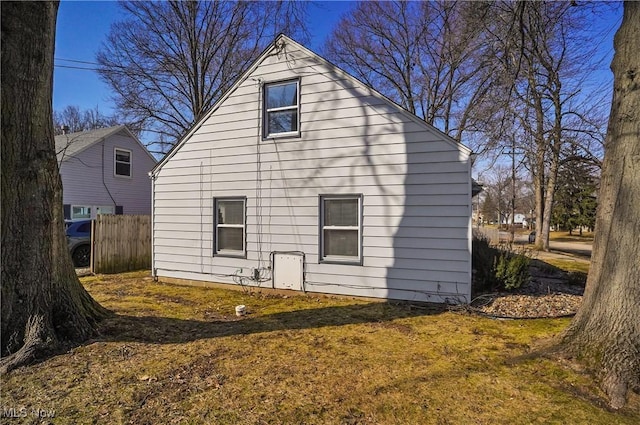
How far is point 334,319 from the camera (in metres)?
5.61

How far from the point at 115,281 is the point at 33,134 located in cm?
618

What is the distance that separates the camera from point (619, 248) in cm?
336

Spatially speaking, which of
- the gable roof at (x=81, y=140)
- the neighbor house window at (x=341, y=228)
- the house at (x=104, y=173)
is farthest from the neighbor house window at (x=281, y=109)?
the gable roof at (x=81, y=140)

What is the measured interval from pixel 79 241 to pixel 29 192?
8.86m

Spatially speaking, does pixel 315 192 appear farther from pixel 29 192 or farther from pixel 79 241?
pixel 79 241

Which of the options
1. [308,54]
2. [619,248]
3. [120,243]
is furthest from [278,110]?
[120,243]

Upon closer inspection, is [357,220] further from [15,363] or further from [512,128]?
[512,128]

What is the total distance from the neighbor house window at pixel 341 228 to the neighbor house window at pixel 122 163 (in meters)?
17.4

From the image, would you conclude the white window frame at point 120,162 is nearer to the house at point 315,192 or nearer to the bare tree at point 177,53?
the bare tree at point 177,53

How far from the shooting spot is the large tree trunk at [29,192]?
3779mm

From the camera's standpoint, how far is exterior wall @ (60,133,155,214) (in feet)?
57.4

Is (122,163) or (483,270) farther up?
(122,163)

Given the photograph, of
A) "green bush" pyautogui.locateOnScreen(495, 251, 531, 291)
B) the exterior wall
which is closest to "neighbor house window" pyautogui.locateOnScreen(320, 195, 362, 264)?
"green bush" pyautogui.locateOnScreen(495, 251, 531, 291)

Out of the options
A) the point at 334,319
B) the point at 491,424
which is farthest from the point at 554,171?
the point at 491,424
